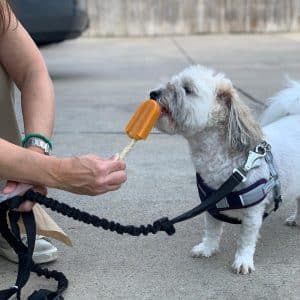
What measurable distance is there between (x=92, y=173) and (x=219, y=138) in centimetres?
100

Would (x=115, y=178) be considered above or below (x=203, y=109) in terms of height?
above

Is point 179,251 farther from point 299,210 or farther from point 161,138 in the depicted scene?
point 161,138

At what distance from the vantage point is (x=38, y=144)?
271 cm

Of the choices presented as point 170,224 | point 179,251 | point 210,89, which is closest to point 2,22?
Answer: point 210,89

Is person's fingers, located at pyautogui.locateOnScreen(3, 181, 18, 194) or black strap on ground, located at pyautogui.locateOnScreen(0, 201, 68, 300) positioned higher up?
person's fingers, located at pyautogui.locateOnScreen(3, 181, 18, 194)

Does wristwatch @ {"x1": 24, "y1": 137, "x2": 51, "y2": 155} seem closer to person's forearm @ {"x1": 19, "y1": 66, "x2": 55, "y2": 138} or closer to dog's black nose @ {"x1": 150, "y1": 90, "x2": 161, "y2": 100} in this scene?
person's forearm @ {"x1": 19, "y1": 66, "x2": 55, "y2": 138}

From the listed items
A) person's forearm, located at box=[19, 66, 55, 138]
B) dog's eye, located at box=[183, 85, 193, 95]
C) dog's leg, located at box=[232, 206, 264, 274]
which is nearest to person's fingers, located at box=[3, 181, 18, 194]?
person's forearm, located at box=[19, 66, 55, 138]

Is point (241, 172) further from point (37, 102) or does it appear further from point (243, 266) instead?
point (37, 102)

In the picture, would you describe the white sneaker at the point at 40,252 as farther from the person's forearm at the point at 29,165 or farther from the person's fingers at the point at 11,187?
the person's forearm at the point at 29,165

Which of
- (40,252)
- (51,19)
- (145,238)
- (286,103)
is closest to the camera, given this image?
(40,252)

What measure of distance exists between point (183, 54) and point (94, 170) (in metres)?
10.6

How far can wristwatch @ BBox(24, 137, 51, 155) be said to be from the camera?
2.71m

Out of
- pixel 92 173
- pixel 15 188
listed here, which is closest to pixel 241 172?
pixel 92 173

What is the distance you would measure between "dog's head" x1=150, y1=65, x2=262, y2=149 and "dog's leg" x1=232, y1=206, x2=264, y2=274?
1.14 feet
